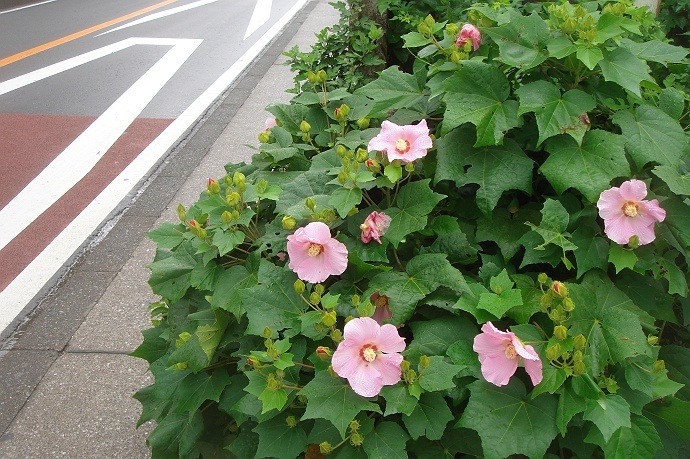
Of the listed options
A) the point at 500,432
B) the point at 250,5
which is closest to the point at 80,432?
the point at 500,432

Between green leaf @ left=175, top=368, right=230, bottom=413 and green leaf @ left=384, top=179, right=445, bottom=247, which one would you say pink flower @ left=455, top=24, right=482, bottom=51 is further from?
green leaf @ left=175, top=368, right=230, bottom=413

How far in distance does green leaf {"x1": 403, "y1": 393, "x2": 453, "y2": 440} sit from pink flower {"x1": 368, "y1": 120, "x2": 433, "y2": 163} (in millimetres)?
545

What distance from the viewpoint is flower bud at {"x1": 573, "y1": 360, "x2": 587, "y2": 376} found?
127 centimetres

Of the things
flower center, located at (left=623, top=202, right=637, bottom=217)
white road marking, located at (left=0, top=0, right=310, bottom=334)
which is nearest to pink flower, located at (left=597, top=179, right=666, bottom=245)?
flower center, located at (left=623, top=202, right=637, bottom=217)

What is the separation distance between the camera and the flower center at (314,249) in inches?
56.6

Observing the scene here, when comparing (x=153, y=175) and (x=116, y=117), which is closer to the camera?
(x=153, y=175)

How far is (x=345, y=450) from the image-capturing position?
136 cm

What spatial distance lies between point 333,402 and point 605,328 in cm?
57

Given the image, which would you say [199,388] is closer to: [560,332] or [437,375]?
[437,375]

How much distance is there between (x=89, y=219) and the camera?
4816mm

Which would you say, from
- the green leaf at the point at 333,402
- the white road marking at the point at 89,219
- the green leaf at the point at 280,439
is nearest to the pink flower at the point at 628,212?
the green leaf at the point at 333,402

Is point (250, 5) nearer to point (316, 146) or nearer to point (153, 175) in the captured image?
point (153, 175)

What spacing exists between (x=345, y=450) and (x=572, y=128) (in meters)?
0.89

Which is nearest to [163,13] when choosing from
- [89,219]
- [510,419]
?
[89,219]
